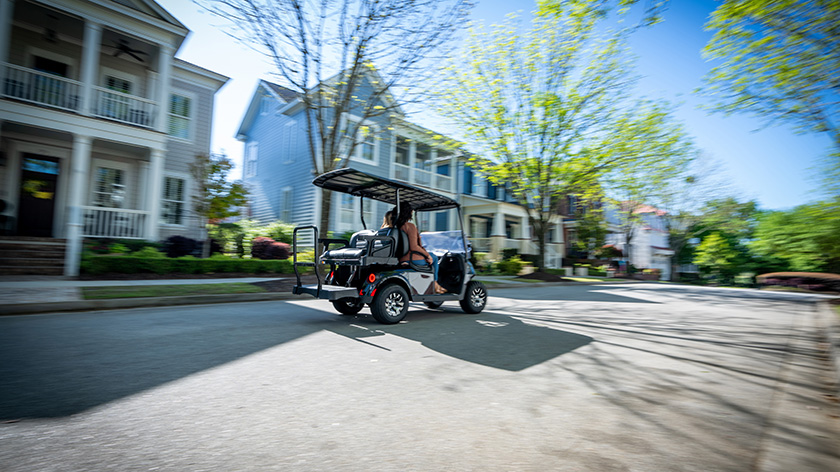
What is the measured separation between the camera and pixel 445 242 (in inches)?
323

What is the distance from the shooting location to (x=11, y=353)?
396 centimetres

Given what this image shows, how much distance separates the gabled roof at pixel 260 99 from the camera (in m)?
20.9

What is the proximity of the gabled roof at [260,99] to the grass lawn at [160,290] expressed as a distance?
41.1ft

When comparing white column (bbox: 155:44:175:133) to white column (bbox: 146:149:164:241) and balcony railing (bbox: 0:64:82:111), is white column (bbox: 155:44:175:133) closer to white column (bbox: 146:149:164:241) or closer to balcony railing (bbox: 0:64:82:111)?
white column (bbox: 146:149:164:241)

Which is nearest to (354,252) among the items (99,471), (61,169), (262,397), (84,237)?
(262,397)

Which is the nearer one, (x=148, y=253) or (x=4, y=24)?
(x=4, y=24)

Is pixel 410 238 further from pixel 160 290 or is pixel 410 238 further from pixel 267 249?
pixel 267 249

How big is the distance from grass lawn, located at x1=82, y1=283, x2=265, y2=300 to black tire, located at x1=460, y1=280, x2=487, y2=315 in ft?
16.4

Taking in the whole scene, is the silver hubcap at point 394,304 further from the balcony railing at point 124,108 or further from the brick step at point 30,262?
the balcony railing at point 124,108

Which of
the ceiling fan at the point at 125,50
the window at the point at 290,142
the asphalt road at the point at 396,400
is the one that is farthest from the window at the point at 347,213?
the asphalt road at the point at 396,400

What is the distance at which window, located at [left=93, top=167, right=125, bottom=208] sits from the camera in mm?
14320

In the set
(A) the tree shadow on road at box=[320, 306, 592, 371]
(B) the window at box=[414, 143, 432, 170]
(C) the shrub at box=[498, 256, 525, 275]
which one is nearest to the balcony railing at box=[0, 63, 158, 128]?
(A) the tree shadow on road at box=[320, 306, 592, 371]

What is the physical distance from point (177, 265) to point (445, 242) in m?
8.41

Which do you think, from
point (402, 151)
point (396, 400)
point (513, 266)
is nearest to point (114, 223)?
point (396, 400)
